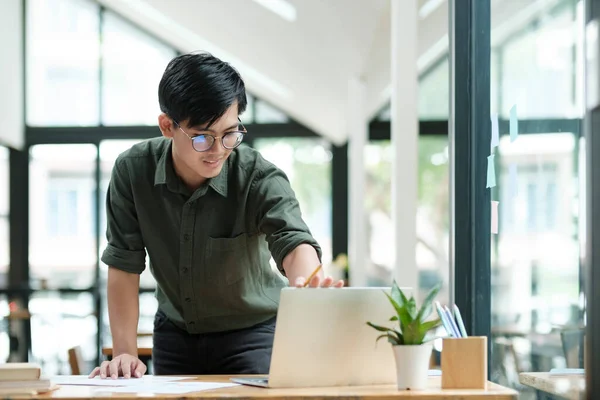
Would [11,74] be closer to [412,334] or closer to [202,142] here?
[202,142]

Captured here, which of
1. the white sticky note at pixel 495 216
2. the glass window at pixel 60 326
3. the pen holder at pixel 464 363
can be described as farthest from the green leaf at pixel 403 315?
the glass window at pixel 60 326

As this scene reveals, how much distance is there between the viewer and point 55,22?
1052cm

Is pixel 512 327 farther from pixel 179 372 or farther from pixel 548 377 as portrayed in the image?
pixel 179 372

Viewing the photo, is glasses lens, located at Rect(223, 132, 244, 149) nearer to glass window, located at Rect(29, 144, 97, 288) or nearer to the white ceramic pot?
the white ceramic pot

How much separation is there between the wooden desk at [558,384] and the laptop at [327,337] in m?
0.42

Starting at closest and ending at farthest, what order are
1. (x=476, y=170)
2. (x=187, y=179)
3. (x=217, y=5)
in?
(x=187, y=179), (x=476, y=170), (x=217, y=5)

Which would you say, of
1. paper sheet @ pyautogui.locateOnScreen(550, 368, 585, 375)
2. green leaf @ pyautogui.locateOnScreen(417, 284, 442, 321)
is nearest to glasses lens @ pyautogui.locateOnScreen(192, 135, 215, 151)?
green leaf @ pyautogui.locateOnScreen(417, 284, 442, 321)

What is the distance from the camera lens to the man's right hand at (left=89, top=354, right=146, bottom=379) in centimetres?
219

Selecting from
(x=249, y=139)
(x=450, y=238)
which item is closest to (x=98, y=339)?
(x=249, y=139)

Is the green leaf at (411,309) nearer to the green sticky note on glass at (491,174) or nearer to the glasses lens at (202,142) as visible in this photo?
the glasses lens at (202,142)

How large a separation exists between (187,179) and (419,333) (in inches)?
34.1

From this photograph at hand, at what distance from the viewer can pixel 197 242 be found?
7.91 ft

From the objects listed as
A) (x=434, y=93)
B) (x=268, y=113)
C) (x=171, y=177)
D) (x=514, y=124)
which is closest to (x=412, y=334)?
(x=171, y=177)

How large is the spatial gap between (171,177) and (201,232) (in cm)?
17
